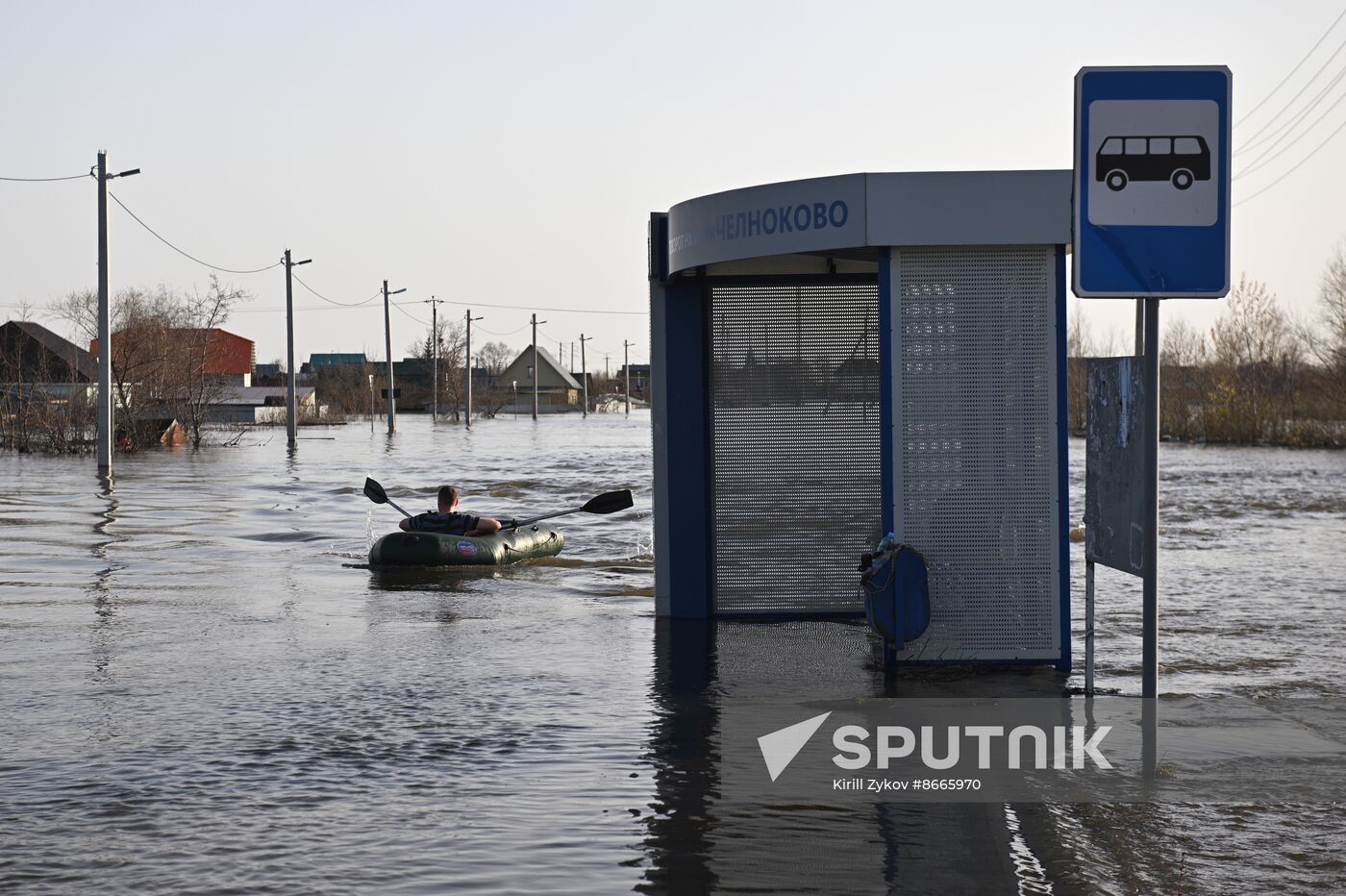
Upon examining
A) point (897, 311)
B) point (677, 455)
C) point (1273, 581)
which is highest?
point (897, 311)

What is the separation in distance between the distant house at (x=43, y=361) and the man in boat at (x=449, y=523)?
37402mm

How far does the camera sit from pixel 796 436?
473 inches

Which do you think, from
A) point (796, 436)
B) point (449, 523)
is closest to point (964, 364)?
point (796, 436)

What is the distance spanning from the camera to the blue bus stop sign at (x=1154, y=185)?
617cm

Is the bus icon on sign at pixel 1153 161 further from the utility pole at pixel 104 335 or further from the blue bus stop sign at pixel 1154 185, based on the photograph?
the utility pole at pixel 104 335

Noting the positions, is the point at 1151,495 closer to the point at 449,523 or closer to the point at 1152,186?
the point at 1152,186

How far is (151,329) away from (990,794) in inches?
2100

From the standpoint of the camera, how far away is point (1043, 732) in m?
7.82

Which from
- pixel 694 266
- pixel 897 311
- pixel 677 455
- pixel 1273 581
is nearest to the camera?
pixel 897 311

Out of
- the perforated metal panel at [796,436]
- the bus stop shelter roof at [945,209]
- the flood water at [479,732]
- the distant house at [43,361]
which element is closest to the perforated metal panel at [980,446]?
the bus stop shelter roof at [945,209]

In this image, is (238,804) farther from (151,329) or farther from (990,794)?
(151,329)

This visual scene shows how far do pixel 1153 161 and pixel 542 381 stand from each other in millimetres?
154201

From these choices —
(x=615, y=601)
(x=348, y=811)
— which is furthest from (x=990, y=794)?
Result: (x=615, y=601)

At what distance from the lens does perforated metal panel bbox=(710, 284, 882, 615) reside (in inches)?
471
